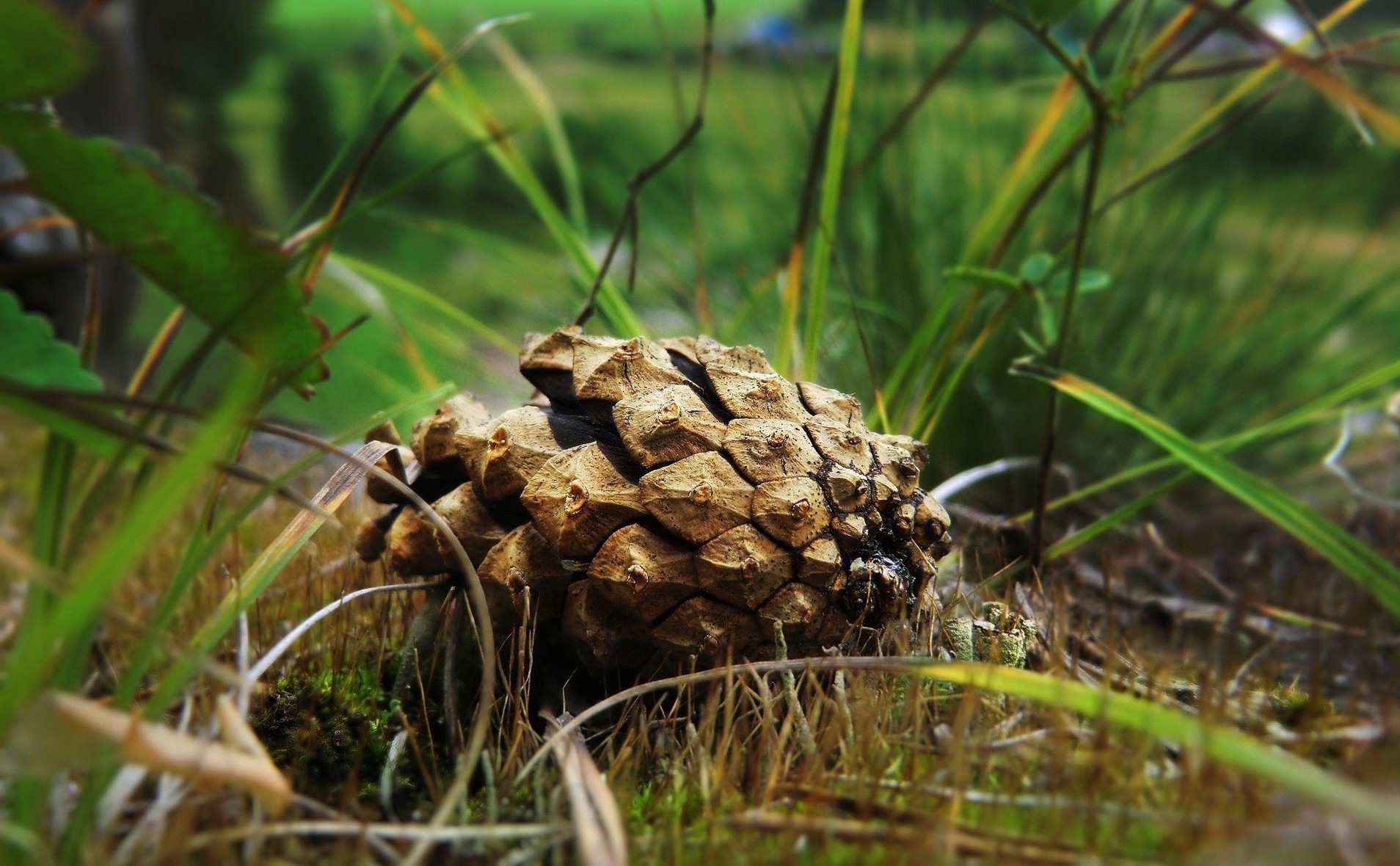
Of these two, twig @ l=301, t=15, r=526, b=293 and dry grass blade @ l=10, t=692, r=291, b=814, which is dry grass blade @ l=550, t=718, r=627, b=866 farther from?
twig @ l=301, t=15, r=526, b=293

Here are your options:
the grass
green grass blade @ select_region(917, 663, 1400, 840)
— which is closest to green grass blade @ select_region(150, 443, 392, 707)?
the grass

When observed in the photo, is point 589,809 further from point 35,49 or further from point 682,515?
point 35,49

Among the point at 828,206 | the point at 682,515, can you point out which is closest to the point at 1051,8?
the point at 828,206

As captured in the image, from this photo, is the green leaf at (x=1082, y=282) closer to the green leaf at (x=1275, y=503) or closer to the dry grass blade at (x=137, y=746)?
the green leaf at (x=1275, y=503)

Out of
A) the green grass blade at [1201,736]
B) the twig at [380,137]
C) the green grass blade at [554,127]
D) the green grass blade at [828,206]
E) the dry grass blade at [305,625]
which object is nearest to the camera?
the green grass blade at [1201,736]

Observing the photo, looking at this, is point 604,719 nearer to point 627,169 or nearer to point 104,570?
point 104,570

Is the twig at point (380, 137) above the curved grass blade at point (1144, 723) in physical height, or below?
above

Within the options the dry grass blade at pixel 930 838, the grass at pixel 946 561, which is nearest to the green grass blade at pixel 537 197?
the grass at pixel 946 561
